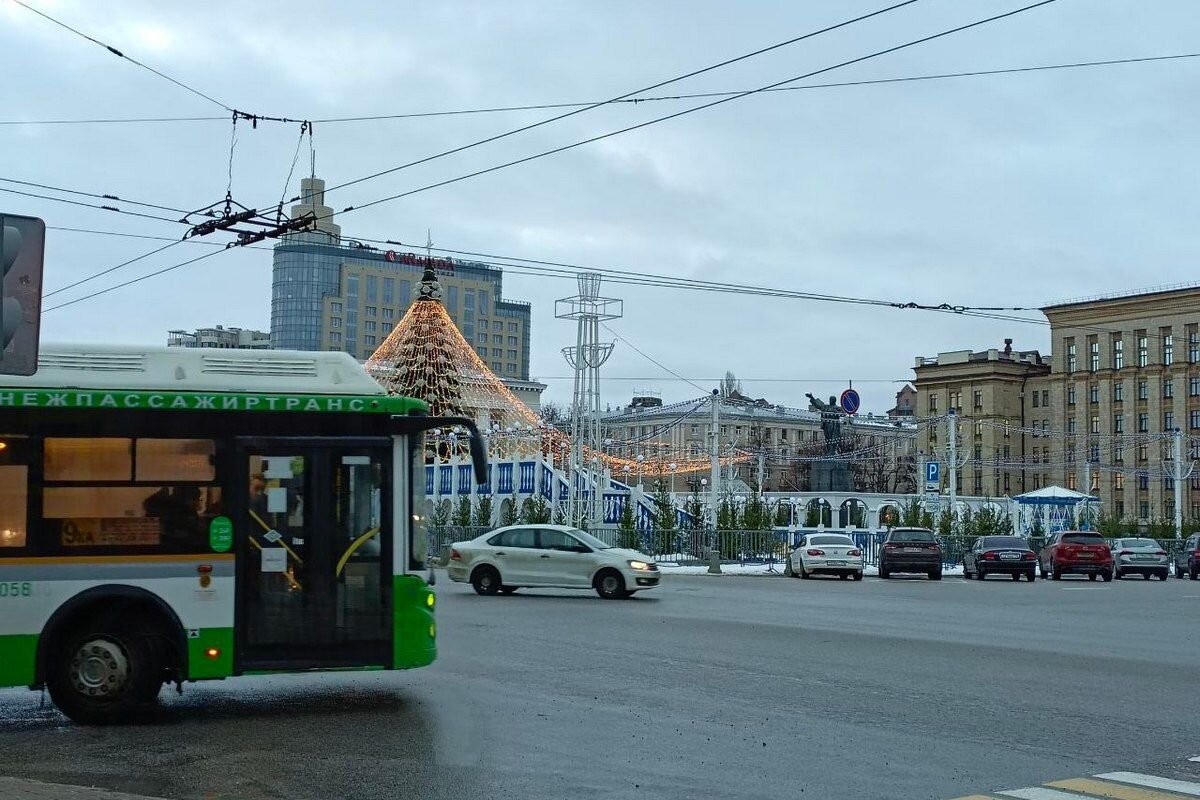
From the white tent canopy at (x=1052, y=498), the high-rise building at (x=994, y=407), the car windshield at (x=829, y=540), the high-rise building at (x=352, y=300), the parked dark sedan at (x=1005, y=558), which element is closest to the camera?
the car windshield at (x=829, y=540)

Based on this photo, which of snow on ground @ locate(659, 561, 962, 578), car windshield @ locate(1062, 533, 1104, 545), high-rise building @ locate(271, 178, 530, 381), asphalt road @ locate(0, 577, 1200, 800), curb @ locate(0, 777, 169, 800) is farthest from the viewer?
high-rise building @ locate(271, 178, 530, 381)

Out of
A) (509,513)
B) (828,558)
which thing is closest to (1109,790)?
(828,558)

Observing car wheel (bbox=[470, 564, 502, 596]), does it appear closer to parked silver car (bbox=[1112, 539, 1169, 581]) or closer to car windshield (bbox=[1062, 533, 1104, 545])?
car windshield (bbox=[1062, 533, 1104, 545])

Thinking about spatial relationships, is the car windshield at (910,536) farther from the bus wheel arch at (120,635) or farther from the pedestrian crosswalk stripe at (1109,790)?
the pedestrian crosswalk stripe at (1109,790)

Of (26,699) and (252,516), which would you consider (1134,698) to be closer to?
(252,516)

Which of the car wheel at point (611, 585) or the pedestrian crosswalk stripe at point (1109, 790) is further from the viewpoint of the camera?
the car wheel at point (611, 585)

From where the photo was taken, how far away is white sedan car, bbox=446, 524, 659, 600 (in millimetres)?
25922

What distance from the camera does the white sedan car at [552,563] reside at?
25.9 metres

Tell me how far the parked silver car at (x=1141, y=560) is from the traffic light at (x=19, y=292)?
40.3 meters

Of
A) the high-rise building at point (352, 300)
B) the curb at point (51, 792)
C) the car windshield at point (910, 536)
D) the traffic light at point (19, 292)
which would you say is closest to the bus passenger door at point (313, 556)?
the curb at point (51, 792)

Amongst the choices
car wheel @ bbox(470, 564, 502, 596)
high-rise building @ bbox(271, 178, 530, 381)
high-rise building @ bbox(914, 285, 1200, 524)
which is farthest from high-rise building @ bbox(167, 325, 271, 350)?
car wheel @ bbox(470, 564, 502, 596)

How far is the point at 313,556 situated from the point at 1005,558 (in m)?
31.9

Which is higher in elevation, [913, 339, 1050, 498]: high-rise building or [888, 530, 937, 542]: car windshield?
[913, 339, 1050, 498]: high-rise building

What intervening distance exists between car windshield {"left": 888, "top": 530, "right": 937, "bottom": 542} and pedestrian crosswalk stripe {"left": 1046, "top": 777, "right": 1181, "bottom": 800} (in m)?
31.5
